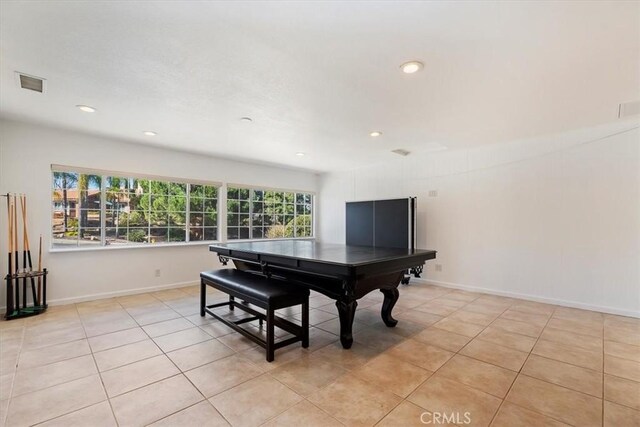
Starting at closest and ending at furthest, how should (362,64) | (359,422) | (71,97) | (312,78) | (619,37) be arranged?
(359,422) → (619,37) → (362,64) → (312,78) → (71,97)

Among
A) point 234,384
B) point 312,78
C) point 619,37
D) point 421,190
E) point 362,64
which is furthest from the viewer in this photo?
point 421,190

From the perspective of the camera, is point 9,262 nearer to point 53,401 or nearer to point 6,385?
point 6,385

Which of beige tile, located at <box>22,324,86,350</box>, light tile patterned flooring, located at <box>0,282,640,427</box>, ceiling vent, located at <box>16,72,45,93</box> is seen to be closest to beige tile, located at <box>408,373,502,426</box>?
light tile patterned flooring, located at <box>0,282,640,427</box>

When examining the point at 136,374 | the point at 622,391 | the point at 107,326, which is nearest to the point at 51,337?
the point at 107,326

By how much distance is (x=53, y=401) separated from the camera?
1933 mm

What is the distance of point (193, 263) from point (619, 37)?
592 cm

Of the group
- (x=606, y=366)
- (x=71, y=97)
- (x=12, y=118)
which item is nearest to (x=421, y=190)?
(x=606, y=366)

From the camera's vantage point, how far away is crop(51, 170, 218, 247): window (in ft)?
14.0

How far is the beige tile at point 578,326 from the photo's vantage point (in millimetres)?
3119

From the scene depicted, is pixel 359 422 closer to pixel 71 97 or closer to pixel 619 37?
pixel 619 37

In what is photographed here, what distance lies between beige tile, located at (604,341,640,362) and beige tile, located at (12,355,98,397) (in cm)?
450

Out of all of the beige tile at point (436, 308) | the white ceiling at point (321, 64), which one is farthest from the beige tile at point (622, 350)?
the white ceiling at point (321, 64)

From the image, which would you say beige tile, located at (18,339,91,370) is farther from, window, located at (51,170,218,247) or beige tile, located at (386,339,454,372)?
beige tile, located at (386,339,454,372)

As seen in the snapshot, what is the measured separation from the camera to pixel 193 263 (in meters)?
5.33
